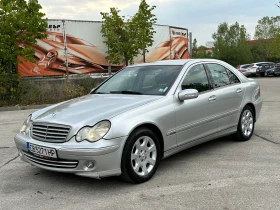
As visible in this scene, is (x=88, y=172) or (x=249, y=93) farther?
(x=249, y=93)

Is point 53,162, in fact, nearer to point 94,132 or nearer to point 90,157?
point 90,157

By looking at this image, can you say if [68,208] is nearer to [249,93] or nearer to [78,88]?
[249,93]

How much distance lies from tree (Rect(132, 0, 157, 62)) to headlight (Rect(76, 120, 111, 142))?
→ 15095 millimetres

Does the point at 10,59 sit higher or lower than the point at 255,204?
higher

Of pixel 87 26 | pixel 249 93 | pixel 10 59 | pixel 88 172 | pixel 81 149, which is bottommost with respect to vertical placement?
pixel 88 172

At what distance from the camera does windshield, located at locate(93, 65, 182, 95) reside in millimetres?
→ 4926

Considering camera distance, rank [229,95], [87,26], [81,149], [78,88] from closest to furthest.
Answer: [81,149] < [229,95] < [78,88] < [87,26]

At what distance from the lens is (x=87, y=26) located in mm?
17406

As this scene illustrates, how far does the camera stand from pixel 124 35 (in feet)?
61.0

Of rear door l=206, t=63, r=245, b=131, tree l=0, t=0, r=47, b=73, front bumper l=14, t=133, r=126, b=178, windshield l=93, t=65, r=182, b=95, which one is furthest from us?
tree l=0, t=0, r=47, b=73

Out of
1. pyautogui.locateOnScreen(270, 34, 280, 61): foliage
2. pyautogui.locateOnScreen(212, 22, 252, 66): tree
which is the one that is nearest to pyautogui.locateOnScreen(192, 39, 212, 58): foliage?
pyautogui.locateOnScreen(212, 22, 252, 66): tree

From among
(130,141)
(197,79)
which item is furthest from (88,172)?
(197,79)

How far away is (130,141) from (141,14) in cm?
1639

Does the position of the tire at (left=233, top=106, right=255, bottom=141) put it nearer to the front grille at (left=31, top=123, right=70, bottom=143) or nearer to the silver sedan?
the silver sedan
